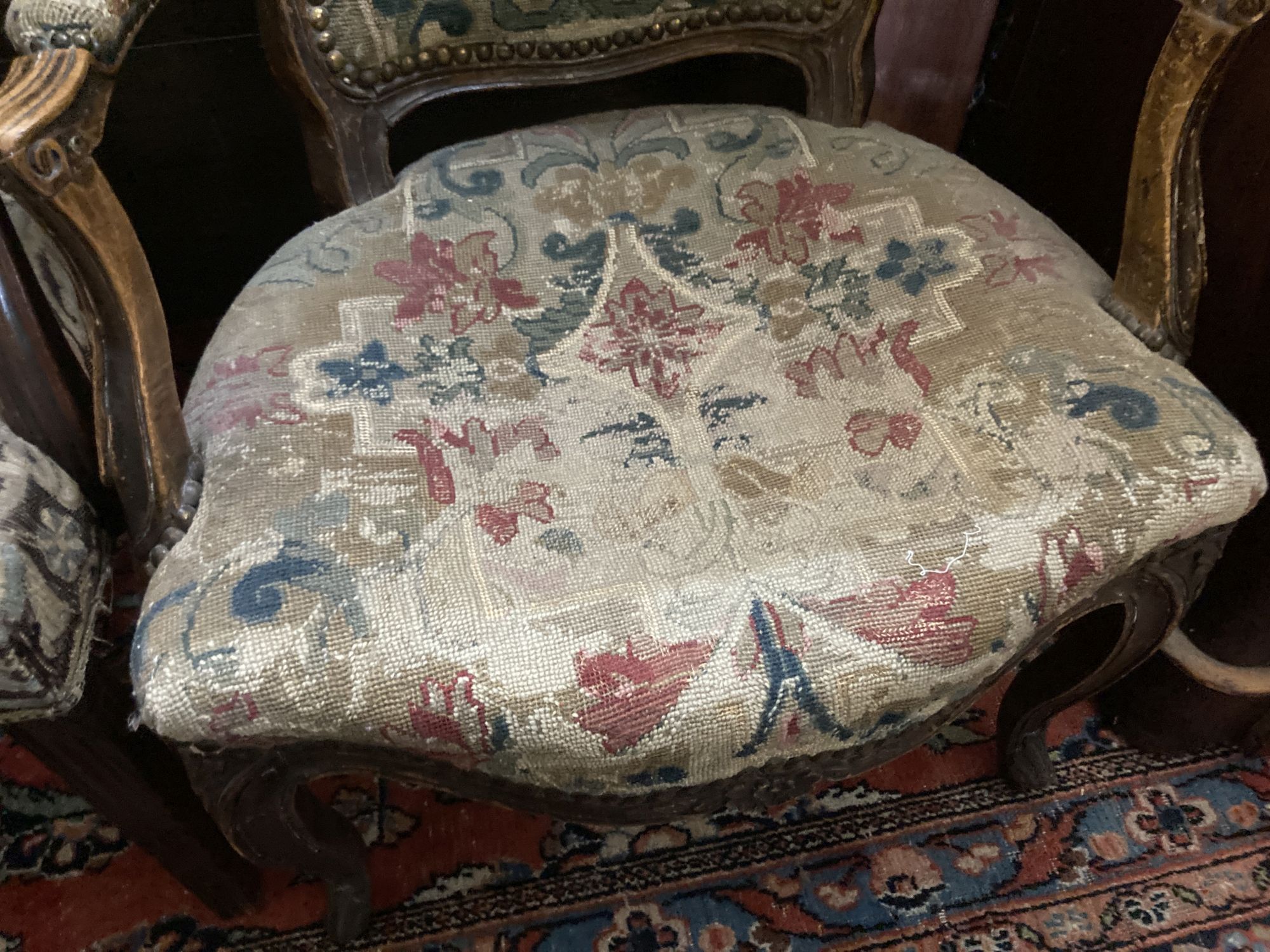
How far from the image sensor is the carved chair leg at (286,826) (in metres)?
0.54

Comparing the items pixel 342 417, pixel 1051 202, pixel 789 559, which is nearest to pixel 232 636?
pixel 342 417

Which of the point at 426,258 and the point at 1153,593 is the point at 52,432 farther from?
the point at 1153,593

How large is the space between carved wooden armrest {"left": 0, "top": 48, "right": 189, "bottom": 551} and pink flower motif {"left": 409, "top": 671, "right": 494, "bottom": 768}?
202 millimetres

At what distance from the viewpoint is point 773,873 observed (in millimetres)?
863

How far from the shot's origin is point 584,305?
67 centimetres

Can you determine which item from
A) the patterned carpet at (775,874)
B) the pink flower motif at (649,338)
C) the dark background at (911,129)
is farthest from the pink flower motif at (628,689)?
the dark background at (911,129)

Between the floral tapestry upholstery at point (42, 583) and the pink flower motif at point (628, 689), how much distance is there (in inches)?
12.0

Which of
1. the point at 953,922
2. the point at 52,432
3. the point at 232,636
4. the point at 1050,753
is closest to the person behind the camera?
the point at 232,636

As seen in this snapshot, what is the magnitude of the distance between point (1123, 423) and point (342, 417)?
1.68ft

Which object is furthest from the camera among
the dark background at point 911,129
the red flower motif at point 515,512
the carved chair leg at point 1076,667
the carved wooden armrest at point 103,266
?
the dark background at point 911,129

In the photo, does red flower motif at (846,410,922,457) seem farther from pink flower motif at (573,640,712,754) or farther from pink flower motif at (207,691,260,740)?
pink flower motif at (207,691,260,740)

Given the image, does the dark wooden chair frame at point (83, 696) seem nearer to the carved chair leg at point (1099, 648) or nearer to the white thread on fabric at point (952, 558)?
the white thread on fabric at point (952, 558)

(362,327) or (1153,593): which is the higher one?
(362,327)

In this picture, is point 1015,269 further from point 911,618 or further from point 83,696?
point 83,696
